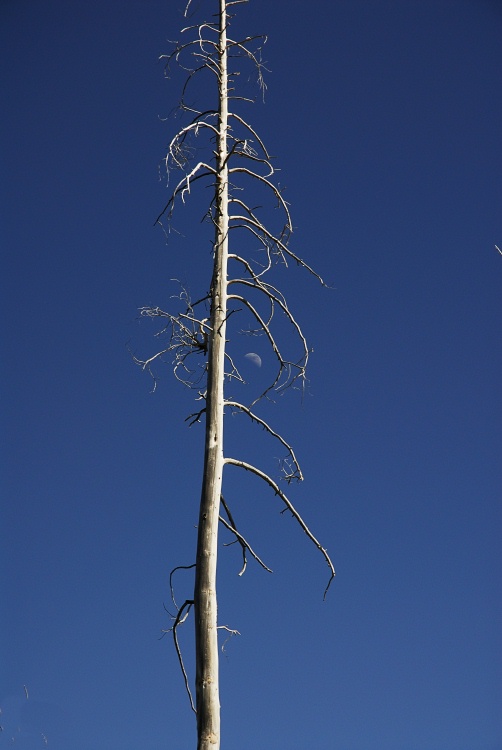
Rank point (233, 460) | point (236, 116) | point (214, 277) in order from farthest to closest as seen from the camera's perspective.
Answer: point (236, 116) < point (214, 277) < point (233, 460)

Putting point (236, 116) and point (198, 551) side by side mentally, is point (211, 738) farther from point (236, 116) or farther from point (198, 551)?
point (236, 116)

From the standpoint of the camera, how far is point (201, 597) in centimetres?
507

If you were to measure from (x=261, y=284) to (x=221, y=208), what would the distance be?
0.59 meters

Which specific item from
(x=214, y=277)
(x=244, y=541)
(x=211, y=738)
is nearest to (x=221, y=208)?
(x=214, y=277)

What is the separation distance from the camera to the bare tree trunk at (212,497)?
4848 millimetres

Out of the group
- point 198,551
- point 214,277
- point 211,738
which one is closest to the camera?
point 211,738

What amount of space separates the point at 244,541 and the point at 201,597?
0.65 m

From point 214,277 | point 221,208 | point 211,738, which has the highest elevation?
point 221,208

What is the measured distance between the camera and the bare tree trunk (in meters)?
4.85

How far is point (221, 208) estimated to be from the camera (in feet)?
19.8

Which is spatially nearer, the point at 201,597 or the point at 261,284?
the point at 201,597

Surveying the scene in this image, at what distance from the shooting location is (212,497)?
17.3 ft

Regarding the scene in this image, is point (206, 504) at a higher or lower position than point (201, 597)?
higher

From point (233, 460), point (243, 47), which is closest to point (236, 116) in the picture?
point (243, 47)
